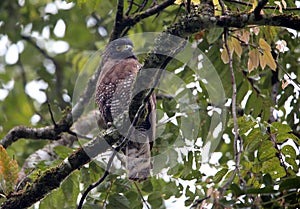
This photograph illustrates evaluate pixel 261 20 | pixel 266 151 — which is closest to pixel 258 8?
pixel 261 20

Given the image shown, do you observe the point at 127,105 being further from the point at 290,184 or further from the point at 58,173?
the point at 290,184

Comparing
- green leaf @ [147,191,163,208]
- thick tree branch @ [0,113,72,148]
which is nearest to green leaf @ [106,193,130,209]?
green leaf @ [147,191,163,208]

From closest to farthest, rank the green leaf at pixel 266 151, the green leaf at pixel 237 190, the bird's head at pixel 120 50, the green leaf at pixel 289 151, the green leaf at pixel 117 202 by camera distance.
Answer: the green leaf at pixel 237 190, the green leaf at pixel 266 151, the green leaf at pixel 289 151, the green leaf at pixel 117 202, the bird's head at pixel 120 50

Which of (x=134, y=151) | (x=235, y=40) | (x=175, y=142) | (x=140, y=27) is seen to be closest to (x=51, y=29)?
(x=140, y=27)

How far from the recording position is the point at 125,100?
4.63 metres

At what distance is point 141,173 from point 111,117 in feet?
2.43

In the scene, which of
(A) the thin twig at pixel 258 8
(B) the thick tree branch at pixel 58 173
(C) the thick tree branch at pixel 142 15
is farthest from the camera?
(C) the thick tree branch at pixel 142 15

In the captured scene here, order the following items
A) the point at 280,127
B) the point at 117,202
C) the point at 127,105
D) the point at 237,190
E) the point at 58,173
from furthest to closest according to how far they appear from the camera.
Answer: the point at 127,105
the point at 117,202
the point at 58,173
the point at 280,127
the point at 237,190

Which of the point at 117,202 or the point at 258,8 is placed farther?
the point at 117,202

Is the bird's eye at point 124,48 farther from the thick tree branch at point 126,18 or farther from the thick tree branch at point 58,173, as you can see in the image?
the thick tree branch at point 58,173

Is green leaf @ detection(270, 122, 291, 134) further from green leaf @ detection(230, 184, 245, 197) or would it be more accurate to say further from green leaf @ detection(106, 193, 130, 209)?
green leaf @ detection(106, 193, 130, 209)

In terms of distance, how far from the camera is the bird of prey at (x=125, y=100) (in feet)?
13.9

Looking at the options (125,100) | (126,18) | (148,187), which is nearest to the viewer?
(148,187)

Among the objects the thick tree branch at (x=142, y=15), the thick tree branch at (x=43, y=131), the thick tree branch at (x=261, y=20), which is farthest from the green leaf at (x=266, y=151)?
the thick tree branch at (x=43, y=131)
